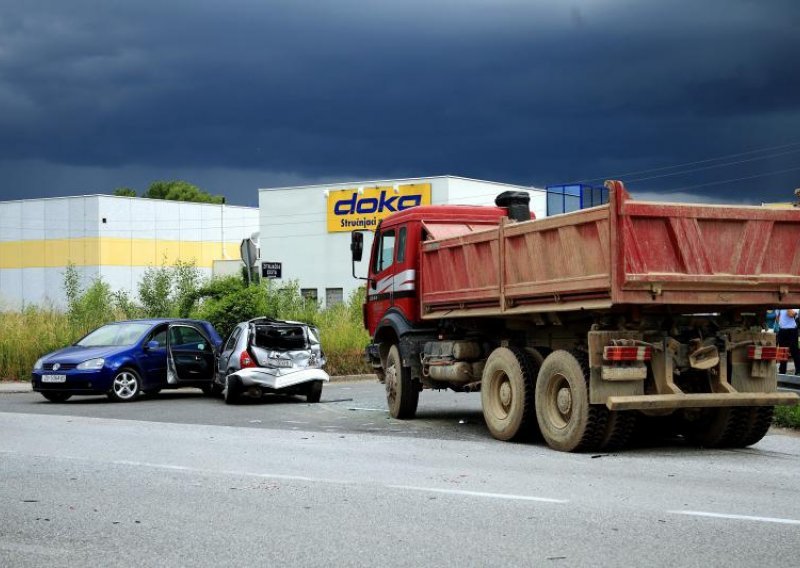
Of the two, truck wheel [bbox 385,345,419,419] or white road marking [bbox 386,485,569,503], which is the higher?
truck wheel [bbox 385,345,419,419]

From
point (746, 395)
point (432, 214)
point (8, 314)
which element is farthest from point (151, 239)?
point (746, 395)

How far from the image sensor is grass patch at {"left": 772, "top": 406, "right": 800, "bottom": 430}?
15273 millimetres

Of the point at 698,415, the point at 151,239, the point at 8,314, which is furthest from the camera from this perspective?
the point at 151,239

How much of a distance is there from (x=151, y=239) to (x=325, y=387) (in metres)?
53.2

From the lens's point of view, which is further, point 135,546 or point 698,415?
point 698,415

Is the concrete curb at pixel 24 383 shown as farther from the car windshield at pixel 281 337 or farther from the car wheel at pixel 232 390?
the car windshield at pixel 281 337

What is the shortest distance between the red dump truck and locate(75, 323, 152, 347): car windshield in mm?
9085

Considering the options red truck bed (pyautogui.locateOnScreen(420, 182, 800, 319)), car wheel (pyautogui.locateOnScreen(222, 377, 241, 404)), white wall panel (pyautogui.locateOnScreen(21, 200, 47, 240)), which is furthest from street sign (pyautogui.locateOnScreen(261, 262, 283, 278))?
white wall panel (pyautogui.locateOnScreen(21, 200, 47, 240))

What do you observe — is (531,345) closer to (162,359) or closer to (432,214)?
(432,214)

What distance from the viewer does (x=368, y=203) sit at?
205 ft

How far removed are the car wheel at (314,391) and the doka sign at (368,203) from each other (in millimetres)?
39973

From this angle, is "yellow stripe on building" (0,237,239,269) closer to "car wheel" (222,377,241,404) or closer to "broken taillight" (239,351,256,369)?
"car wheel" (222,377,241,404)

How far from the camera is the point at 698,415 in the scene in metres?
12.8

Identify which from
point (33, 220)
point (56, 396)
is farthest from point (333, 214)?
point (56, 396)
